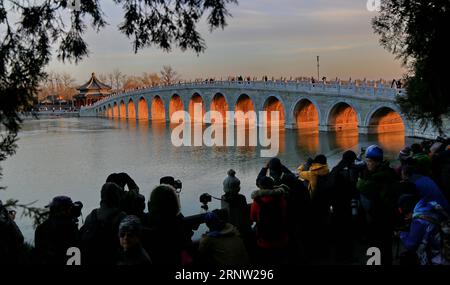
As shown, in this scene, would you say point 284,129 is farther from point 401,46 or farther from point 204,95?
point 401,46

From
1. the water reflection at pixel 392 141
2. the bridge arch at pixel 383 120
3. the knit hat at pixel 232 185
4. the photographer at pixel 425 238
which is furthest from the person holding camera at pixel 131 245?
the bridge arch at pixel 383 120

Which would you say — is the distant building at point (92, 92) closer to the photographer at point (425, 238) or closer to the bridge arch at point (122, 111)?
the bridge arch at point (122, 111)

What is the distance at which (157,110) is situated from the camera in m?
54.6

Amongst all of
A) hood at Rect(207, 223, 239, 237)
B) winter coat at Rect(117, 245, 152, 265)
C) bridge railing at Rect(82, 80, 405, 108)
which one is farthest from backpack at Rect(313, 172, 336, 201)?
bridge railing at Rect(82, 80, 405, 108)

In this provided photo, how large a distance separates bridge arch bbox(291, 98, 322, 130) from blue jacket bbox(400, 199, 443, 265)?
87.2ft

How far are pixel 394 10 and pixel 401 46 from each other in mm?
944

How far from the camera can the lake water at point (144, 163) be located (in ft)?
42.1

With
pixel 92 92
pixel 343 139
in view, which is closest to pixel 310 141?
pixel 343 139

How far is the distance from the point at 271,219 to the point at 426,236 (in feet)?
3.58

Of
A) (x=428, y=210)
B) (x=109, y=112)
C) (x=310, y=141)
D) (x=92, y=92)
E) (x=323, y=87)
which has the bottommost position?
(x=310, y=141)

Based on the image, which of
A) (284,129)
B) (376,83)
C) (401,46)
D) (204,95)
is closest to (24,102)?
(401,46)

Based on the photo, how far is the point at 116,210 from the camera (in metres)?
2.97

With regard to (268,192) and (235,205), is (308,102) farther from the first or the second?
(268,192)

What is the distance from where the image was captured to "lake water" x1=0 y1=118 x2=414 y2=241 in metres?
12.8
